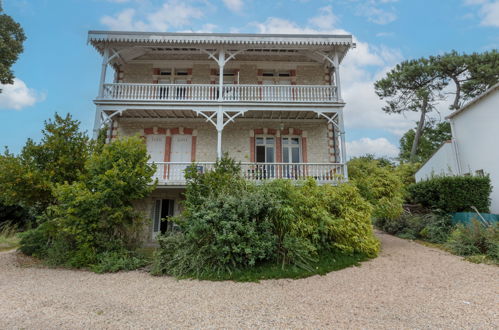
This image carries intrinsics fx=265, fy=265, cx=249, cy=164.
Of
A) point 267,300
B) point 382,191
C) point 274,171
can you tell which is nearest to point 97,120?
point 274,171

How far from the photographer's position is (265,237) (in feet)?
20.3

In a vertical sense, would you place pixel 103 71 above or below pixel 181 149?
above

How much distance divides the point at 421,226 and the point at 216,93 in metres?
9.81

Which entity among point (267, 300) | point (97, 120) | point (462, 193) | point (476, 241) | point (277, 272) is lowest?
point (267, 300)

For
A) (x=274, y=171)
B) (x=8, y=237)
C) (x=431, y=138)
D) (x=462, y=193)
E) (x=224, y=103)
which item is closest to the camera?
(x=462, y=193)

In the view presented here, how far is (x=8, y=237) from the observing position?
1202cm

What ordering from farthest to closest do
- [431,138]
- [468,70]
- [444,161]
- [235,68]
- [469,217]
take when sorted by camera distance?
[431,138], [468,70], [235,68], [444,161], [469,217]

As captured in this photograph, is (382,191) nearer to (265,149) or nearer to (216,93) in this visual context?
(265,149)

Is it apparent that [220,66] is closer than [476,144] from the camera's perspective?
No

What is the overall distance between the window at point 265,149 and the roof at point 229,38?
424 centimetres

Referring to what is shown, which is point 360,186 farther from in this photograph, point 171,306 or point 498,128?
point 171,306

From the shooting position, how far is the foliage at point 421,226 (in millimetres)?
9227

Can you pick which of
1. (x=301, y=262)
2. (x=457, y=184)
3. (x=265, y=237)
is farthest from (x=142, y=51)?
(x=457, y=184)

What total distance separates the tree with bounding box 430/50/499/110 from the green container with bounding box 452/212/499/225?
13248 mm
